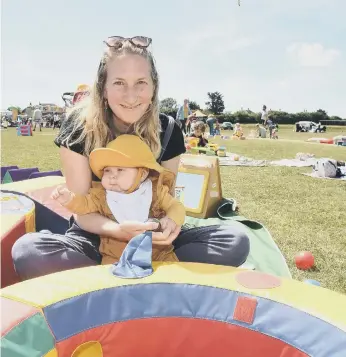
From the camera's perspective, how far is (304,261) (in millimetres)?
2842

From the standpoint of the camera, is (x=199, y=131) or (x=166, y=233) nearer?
(x=166, y=233)

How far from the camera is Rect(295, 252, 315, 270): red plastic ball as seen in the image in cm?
284

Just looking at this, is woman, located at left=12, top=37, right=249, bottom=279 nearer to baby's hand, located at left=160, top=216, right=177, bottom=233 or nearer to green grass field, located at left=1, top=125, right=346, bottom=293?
baby's hand, located at left=160, top=216, right=177, bottom=233

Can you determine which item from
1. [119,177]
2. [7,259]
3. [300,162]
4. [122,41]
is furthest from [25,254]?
[300,162]

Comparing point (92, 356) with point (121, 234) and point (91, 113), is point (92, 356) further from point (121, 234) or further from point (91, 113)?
point (91, 113)

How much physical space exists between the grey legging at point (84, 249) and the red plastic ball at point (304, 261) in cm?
92

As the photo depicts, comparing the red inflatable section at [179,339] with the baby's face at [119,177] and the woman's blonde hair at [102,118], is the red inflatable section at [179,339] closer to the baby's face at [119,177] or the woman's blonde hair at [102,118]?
the baby's face at [119,177]

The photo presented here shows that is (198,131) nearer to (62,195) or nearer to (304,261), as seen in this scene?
(304,261)

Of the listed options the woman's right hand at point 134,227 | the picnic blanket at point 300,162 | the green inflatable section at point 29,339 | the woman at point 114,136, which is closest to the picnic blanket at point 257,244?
the woman at point 114,136

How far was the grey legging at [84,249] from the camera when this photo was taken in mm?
1844

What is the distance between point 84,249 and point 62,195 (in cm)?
27

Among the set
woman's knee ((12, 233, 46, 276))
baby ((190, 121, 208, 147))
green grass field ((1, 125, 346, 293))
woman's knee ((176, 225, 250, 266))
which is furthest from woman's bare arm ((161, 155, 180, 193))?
baby ((190, 121, 208, 147))

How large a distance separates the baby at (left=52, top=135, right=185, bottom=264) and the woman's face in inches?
5.9

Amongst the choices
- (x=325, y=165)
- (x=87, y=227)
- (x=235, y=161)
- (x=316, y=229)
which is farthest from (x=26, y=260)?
(x=235, y=161)
